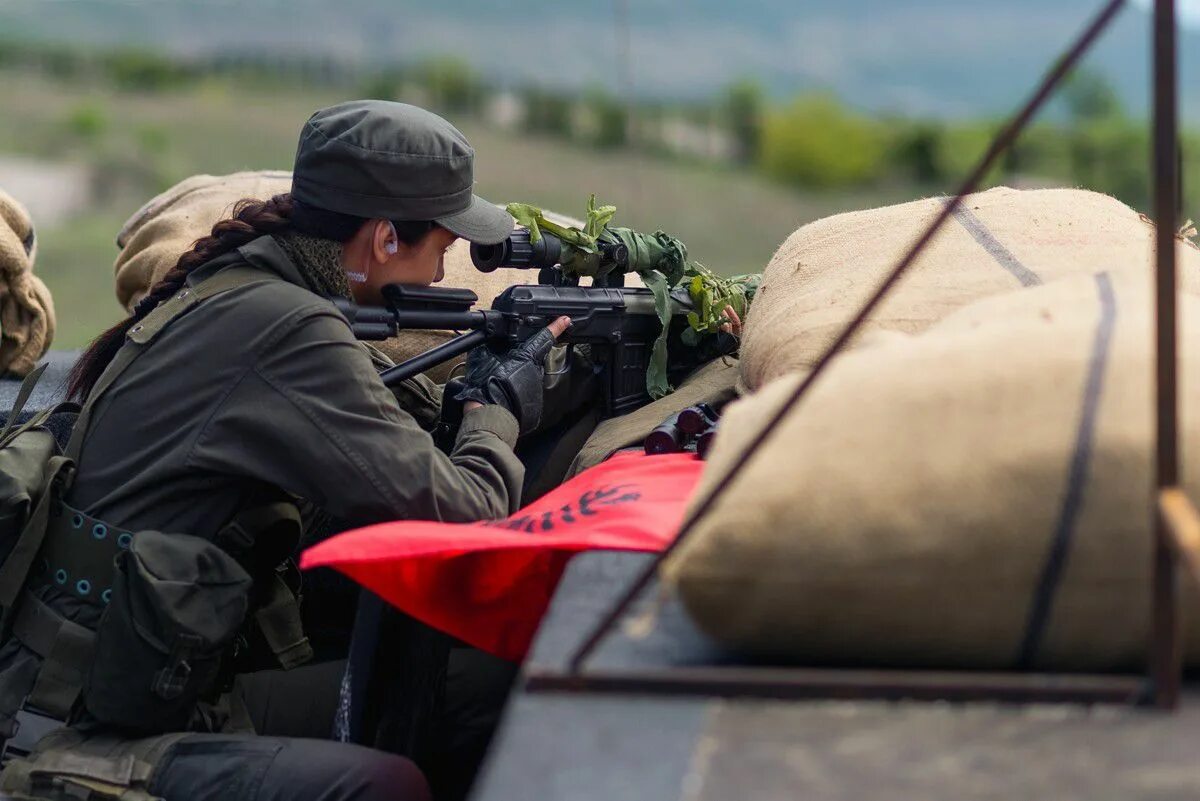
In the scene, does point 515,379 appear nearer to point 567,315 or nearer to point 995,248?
point 567,315

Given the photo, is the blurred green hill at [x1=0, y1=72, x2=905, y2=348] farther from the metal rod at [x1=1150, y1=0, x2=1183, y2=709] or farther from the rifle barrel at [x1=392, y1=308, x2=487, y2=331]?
the metal rod at [x1=1150, y1=0, x2=1183, y2=709]

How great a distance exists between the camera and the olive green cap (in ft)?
8.21

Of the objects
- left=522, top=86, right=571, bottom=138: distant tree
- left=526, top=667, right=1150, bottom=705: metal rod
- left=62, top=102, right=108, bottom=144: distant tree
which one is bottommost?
left=522, top=86, right=571, bottom=138: distant tree

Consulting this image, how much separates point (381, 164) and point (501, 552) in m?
0.75

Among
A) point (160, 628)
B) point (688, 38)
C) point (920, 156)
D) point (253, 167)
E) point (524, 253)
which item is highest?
point (524, 253)

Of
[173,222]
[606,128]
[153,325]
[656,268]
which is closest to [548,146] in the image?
[606,128]

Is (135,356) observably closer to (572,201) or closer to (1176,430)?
(1176,430)

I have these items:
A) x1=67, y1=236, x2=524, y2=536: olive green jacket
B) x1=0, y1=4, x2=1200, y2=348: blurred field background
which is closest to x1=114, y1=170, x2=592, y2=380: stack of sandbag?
x1=67, y1=236, x2=524, y2=536: olive green jacket

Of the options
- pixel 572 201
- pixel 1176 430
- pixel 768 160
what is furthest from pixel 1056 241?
pixel 768 160

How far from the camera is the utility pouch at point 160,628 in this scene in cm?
218

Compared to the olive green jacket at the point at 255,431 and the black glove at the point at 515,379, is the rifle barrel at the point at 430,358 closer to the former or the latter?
the black glove at the point at 515,379

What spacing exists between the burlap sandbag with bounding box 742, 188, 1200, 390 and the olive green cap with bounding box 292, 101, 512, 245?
0.59 meters

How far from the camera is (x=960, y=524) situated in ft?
4.78

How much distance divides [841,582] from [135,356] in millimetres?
1336
